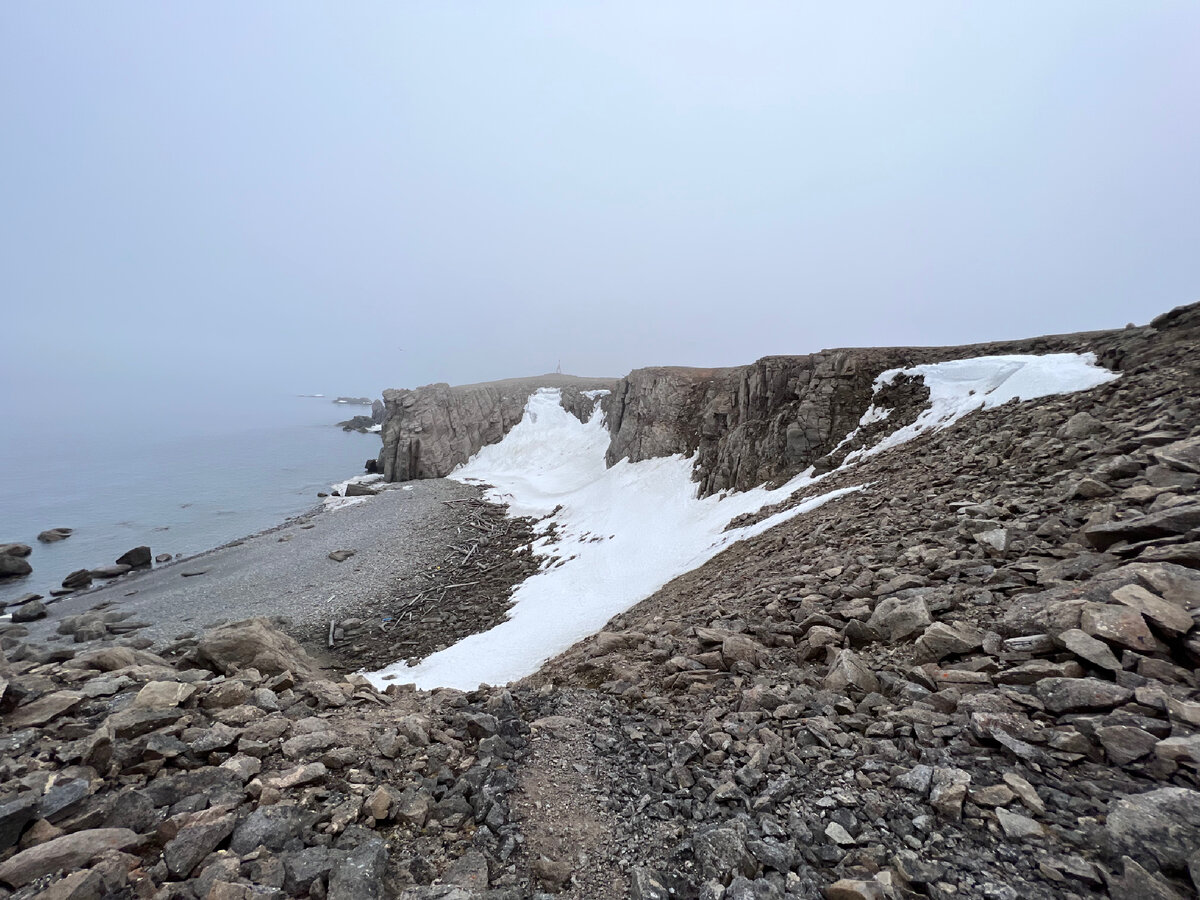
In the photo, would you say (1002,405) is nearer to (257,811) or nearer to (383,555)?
(257,811)

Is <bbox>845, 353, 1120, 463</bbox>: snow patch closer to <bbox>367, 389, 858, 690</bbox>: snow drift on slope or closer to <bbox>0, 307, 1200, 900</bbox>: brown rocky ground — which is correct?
<bbox>367, 389, 858, 690</bbox>: snow drift on slope

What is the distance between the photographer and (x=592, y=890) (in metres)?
3.34

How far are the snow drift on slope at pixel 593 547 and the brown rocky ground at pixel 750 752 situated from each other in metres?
7.01

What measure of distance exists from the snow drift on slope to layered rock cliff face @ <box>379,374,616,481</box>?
9752 millimetres

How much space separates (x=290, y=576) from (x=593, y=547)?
54.5 feet

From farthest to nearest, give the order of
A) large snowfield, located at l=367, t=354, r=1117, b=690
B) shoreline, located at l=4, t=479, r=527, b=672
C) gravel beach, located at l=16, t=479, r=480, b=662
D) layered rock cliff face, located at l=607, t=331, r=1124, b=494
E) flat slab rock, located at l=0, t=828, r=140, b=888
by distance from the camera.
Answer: gravel beach, located at l=16, t=479, r=480, b=662, shoreline, located at l=4, t=479, r=527, b=672, layered rock cliff face, located at l=607, t=331, r=1124, b=494, large snowfield, located at l=367, t=354, r=1117, b=690, flat slab rock, located at l=0, t=828, r=140, b=888

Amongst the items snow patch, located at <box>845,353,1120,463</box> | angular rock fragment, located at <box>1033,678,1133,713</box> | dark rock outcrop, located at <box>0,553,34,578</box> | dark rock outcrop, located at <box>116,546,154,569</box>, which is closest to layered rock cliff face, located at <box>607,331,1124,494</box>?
snow patch, located at <box>845,353,1120,463</box>

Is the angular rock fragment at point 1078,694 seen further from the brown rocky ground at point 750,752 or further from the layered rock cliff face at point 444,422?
the layered rock cliff face at point 444,422

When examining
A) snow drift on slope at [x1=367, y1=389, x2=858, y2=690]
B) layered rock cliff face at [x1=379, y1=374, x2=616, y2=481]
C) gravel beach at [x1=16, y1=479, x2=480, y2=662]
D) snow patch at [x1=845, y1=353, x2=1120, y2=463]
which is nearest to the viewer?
snow patch at [x1=845, y1=353, x2=1120, y2=463]

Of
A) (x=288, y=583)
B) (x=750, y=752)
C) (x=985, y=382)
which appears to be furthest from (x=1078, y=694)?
(x=288, y=583)

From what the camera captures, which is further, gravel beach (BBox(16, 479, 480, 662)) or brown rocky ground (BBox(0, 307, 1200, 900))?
gravel beach (BBox(16, 479, 480, 662))

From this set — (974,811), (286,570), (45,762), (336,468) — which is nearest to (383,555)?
(286,570)

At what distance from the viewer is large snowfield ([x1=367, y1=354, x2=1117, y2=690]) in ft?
43.2

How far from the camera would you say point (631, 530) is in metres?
23.7
